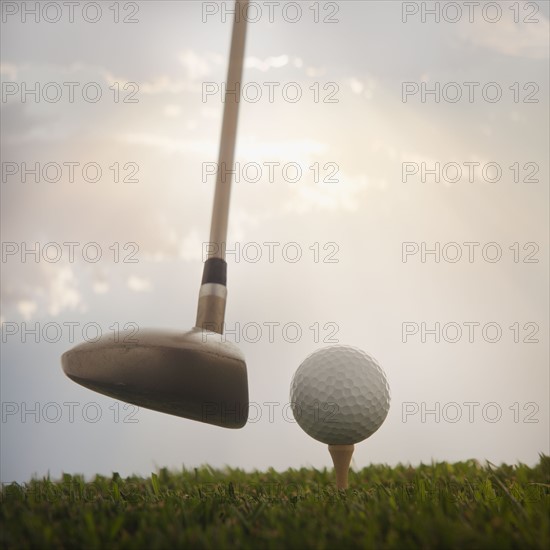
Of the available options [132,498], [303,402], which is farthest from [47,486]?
[303,402]

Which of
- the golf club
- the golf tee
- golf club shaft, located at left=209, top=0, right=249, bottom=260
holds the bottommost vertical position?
the golf tee

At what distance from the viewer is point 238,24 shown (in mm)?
4098

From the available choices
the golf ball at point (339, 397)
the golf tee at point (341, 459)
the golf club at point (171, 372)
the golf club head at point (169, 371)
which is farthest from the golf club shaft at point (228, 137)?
the golf tee at point (341, 459)

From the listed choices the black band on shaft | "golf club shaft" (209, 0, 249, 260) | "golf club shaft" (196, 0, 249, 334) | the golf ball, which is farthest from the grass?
"golf club shaft" (209, 0, 249, 260)

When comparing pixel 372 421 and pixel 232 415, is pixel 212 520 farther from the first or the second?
pixel 372 421

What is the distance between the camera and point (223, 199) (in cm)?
382

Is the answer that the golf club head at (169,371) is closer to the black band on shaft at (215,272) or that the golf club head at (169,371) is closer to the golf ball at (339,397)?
the golf ball at (339,397)

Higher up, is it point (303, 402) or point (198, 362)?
point (198, 362)

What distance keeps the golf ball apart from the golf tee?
3 cm

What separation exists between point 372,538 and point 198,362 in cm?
153

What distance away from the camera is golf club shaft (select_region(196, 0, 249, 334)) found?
3609 mm

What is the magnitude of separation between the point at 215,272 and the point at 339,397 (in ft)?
3.65

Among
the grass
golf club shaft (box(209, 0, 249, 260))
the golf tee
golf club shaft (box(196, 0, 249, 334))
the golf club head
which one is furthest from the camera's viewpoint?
golf club shaft (box(209, 0, 249, 260))

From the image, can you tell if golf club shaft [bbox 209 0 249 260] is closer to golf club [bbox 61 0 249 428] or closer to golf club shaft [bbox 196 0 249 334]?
golf club shaft [bbox 196 0 249 334]
